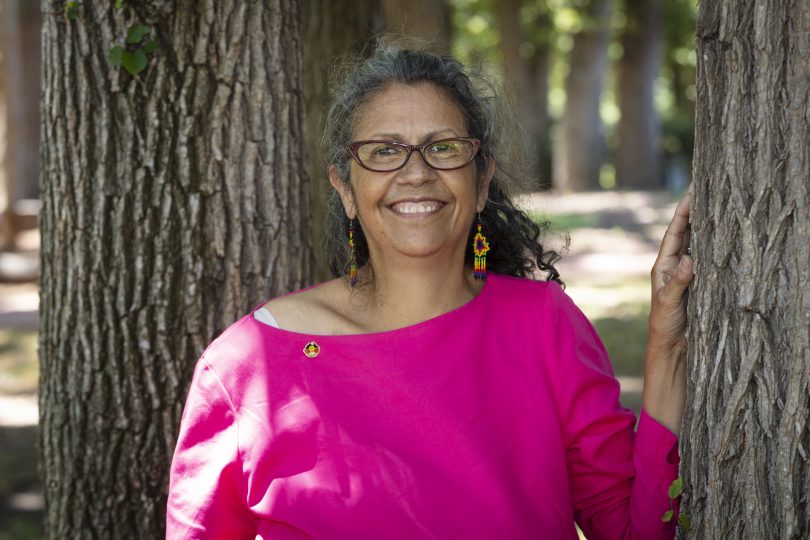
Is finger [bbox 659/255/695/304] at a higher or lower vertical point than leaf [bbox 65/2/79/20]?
lower

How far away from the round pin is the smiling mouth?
421mm

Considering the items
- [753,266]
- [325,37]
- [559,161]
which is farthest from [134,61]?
[559,161]

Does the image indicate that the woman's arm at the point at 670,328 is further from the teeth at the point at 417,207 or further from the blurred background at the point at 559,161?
the blurred background at the point at 559,161

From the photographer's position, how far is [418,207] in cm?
263

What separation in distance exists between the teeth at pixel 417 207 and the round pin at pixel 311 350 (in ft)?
1.39

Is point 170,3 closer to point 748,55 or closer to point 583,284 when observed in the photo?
point 748,55

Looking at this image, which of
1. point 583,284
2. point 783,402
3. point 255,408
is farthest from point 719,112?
point 583,284

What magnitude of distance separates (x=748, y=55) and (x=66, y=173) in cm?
221

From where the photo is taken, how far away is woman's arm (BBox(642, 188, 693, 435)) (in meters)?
2.35

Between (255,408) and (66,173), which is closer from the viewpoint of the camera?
(255,408)

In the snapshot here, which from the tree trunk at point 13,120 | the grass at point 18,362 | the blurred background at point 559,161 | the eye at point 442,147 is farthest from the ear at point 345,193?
the tree trunk at point 13,120

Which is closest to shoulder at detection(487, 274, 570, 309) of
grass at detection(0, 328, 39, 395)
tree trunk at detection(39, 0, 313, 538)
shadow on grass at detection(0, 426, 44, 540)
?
tree trunk at detection(39, 0, 313, 538)

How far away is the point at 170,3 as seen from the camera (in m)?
3.19

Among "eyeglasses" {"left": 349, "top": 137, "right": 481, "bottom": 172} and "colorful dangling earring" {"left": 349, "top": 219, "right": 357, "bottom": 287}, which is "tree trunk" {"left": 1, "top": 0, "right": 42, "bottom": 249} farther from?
"eyeglasses" {"left": 349, "top": 137, "right": 481, "bottom": 172}
